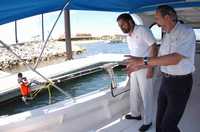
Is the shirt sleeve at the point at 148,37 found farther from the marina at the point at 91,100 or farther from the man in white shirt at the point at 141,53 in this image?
the marina at the point at 91,100

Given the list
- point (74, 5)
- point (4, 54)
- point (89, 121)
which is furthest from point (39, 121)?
point (4, 54)

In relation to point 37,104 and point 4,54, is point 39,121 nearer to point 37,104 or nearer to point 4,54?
point 37,104

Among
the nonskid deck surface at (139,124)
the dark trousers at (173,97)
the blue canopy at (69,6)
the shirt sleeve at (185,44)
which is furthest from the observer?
the nonskid deck surface at (139,124)

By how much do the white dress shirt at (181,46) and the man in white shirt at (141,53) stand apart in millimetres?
794

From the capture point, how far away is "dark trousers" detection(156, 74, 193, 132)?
121 inches

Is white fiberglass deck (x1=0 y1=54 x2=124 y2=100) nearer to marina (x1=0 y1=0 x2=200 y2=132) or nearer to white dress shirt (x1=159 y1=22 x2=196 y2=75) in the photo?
marina (x1=0 y1=0 x2=200 y2=132)

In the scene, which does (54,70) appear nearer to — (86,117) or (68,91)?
(68,91)

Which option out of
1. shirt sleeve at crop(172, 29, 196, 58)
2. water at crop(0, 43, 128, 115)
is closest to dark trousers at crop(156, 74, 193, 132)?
shirt sleeve at crop(172, 29, 196, 58)

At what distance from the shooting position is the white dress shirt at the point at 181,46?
2.91 meters

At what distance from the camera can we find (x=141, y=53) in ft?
13.1

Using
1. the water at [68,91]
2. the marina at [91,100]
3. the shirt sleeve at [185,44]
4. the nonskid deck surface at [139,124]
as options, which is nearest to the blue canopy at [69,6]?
the marina at [91,100]

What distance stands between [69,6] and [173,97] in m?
1.38

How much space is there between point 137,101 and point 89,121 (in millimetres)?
652

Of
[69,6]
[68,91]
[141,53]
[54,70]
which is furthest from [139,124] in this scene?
[54,70]
